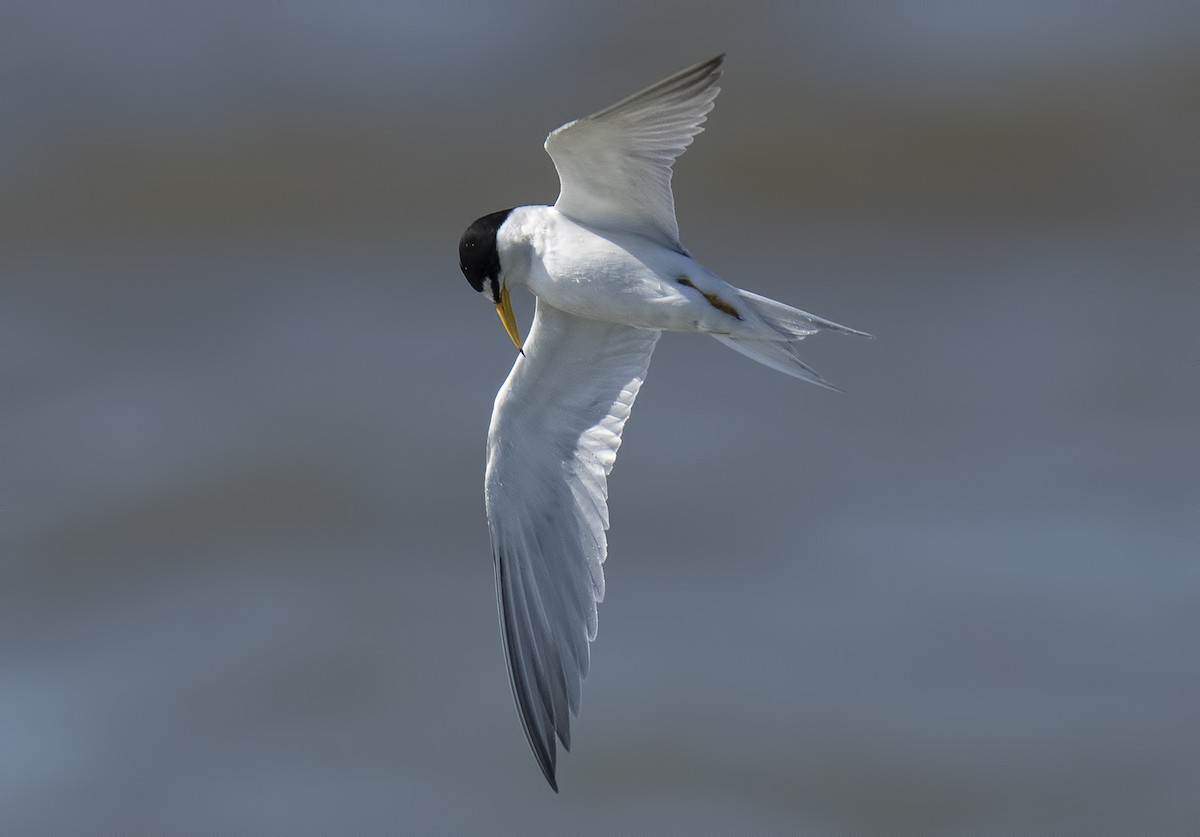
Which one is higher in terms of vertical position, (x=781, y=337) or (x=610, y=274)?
(x=610, y=274)

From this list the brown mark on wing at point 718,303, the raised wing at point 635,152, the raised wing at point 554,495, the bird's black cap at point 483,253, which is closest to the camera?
the raised wing at point 635,152

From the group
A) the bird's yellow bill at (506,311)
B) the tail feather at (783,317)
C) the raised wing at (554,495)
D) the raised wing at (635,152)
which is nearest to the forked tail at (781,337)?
the tail feather at (783,317)

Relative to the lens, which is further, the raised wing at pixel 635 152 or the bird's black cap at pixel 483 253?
the bird's black cap at pixel 483 253

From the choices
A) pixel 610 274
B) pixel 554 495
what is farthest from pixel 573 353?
pixel 610 274

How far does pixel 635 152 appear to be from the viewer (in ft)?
9.50

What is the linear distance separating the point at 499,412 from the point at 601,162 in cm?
85

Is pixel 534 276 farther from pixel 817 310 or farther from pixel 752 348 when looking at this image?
pixel 817 310

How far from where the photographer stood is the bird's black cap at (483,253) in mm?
3090

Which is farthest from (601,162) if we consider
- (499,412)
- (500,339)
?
(500,339)

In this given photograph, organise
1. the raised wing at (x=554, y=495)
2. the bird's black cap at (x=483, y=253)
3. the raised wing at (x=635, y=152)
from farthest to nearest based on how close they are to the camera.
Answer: the raised wing at (x=554, y=495) < the bird's black cap at (x=483, y=253) < the raised wing at (x=635, y=152)

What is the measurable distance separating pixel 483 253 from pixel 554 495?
2.42 feet

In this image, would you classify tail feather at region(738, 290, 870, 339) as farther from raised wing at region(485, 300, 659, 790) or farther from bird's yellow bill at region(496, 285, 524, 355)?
raised wing at region(485, 300, 659, 790)

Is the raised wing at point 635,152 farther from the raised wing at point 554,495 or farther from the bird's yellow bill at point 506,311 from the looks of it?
the raised wing at point 554,495

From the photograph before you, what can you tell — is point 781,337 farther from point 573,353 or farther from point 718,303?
point 573,353
